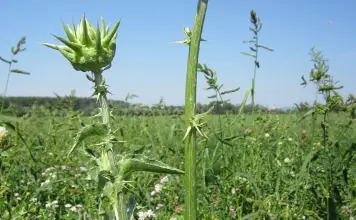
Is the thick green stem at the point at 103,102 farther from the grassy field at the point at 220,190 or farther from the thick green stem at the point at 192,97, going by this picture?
the grassy field at the point at 220,190

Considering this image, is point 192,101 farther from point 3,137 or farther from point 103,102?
point 3,137

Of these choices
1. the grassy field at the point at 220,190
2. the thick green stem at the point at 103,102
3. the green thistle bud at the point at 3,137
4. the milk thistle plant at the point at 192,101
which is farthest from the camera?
the grassy field at the point at 220,190

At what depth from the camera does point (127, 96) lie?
589 centimetres

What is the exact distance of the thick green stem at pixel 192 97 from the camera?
143 centimetres

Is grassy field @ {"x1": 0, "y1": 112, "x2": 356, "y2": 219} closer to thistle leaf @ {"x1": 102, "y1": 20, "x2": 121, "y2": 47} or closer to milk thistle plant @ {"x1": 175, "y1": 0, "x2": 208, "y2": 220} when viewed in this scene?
milk thistle plant @ {"x1": 175, "y1": 0, "x2": 208, "y2": 220}

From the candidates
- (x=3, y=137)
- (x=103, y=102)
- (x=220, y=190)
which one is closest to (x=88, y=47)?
(x=103, y=102)

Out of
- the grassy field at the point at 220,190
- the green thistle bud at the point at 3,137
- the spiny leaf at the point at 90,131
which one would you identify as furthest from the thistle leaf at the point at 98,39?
the green thistle bud at the point at 3,137

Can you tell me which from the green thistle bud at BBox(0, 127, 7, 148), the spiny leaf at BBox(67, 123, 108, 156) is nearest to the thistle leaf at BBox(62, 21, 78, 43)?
the spiny leaf at BBox(67, 123, 108, 156)

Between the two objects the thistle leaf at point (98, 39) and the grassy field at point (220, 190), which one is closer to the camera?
the thistle leaf at point (98, 39)

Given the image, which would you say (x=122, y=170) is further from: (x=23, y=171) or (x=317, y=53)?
(x=23, y=171)

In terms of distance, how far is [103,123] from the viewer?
1.55 metres

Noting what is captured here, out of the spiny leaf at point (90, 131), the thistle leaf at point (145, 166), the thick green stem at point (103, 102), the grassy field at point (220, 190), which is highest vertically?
the thick green stem at point (103, 102)

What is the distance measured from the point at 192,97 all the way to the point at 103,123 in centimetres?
35

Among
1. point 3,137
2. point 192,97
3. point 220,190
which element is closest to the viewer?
point 192,97
